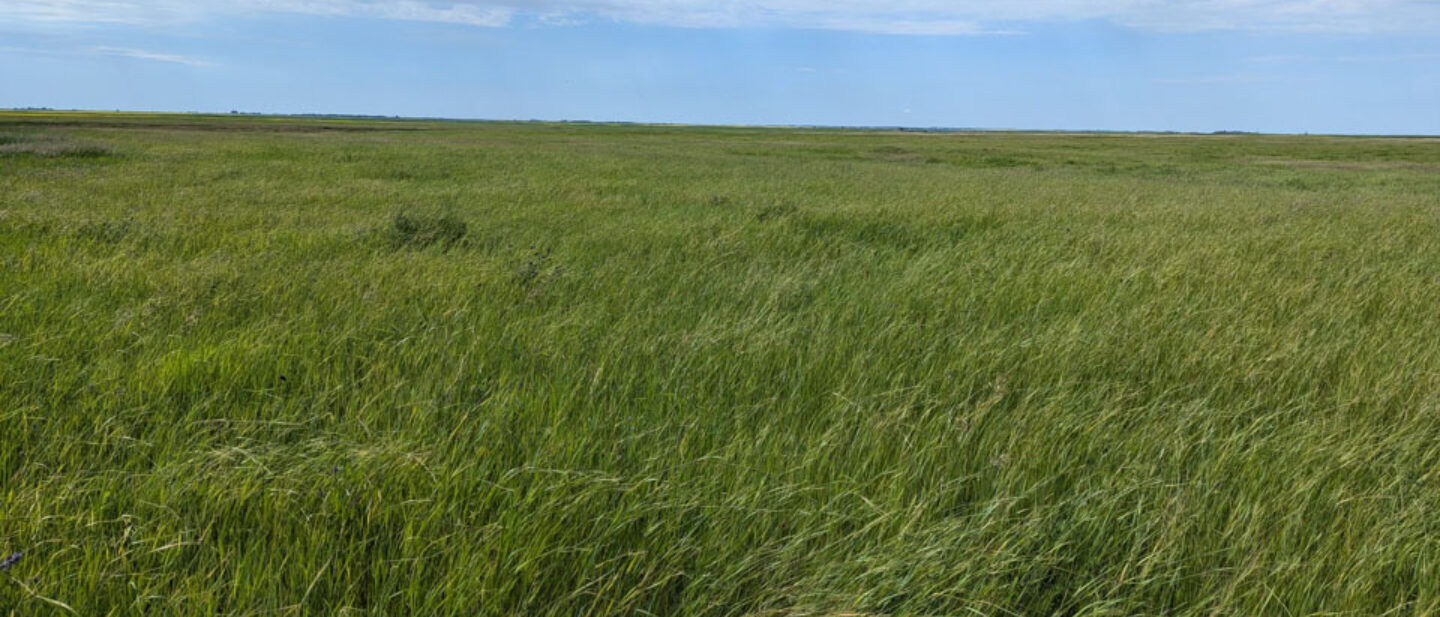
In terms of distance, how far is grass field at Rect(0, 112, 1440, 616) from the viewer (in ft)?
5.74

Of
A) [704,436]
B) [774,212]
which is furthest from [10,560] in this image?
[774,212]

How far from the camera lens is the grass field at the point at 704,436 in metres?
1.75

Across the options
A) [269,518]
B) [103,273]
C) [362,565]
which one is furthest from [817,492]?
[103,273]

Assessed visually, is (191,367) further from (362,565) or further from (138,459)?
(362,565)

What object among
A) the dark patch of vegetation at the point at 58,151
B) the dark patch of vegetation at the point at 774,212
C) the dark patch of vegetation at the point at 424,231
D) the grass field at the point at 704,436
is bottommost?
the grass field at the point at 704,436

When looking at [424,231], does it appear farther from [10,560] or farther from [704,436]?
[10,560]

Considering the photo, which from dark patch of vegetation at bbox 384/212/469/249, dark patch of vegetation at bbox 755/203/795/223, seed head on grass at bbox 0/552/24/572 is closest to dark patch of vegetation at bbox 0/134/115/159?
dark patch of vegetation at bbox 384/212/469/249

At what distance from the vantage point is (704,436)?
98.8 inches

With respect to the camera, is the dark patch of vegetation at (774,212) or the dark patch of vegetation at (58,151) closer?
the dark patch of vegetation at (774,212)

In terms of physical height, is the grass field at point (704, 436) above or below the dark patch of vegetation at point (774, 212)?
below

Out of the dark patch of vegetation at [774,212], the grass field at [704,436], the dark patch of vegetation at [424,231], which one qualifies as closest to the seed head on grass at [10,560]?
the grass field at [704,436]

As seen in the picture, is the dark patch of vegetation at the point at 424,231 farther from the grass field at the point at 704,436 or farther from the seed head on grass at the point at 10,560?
the seed head on grass at the point at 10,560

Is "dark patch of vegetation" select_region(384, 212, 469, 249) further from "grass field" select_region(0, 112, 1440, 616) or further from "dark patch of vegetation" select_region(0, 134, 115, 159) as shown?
"dark patch of vegetation" select_region(0, 134, 115, 159)

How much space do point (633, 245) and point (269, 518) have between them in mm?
5142
